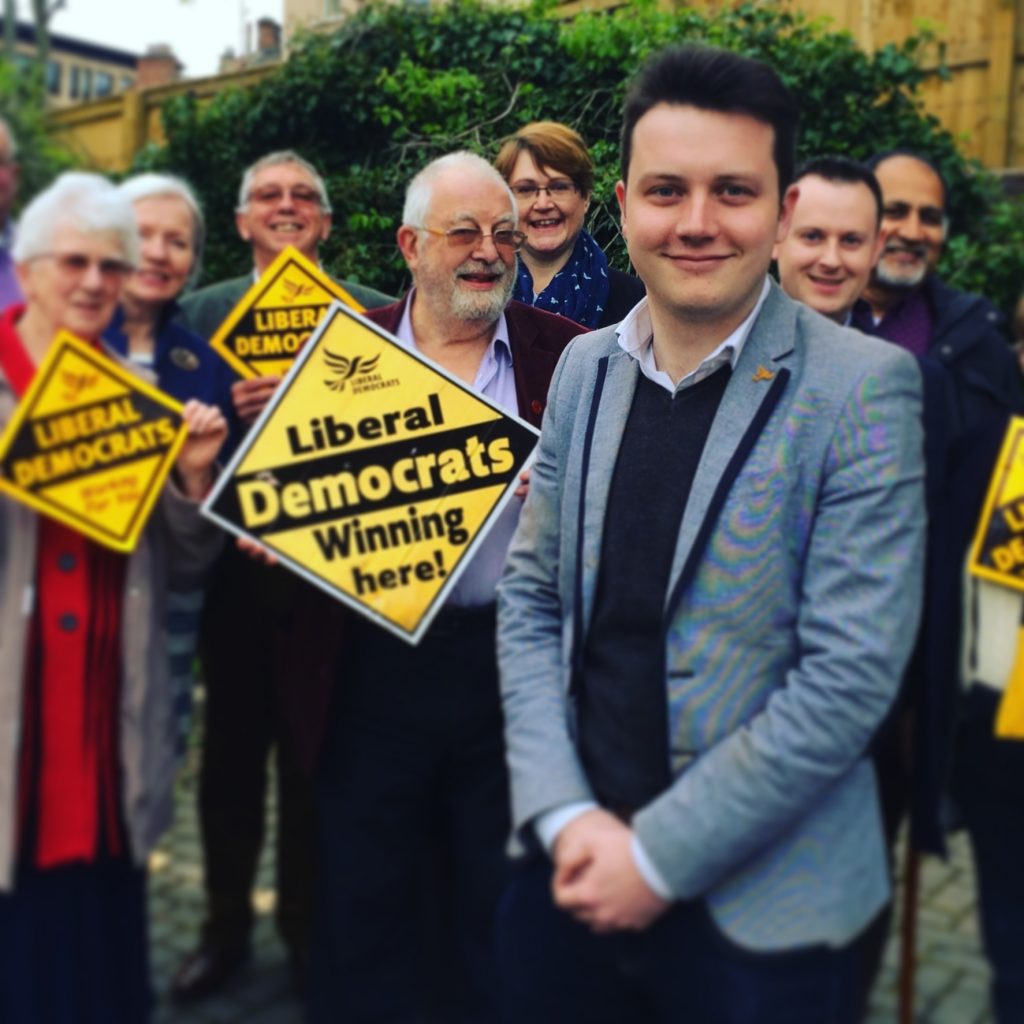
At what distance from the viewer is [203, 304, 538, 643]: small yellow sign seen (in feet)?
6.02

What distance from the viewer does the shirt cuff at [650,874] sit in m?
1.49

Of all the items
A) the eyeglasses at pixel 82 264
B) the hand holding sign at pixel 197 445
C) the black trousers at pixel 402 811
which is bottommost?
the black trousers at pixel 402 811

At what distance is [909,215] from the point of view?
10.7 feet

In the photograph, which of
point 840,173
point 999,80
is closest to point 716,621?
point 840,173

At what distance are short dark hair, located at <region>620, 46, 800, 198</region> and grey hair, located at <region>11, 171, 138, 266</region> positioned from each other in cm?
75

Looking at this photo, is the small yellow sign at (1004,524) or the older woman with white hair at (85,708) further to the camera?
the small yellow sign at (1004,524)

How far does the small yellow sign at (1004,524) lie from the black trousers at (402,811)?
0.91 m

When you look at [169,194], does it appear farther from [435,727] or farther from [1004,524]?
[1004,524]

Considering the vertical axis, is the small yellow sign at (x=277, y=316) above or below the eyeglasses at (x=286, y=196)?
below

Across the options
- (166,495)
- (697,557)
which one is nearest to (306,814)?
(166,495)

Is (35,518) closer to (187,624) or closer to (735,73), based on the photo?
(187,624)

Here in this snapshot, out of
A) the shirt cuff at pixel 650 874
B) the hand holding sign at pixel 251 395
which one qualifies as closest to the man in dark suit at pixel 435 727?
the hand holding sign at pixel 251 395

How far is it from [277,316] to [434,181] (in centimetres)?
39

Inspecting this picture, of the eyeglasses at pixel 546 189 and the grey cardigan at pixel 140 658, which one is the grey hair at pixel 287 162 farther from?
the grey cardigan at pixel 140 658
